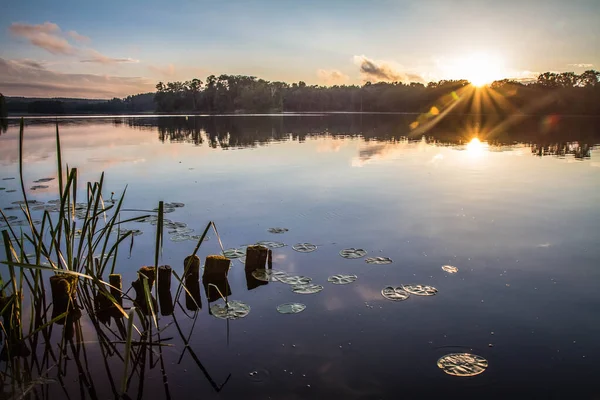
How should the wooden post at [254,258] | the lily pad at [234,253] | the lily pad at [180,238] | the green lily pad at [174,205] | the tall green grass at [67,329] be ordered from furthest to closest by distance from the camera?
1. the green lily pad at [174,205]
2. the lily pad at [180,238]
3. the lily pad at [234,253]
4. the wooden post at [254,258]
5. the tall green grass at [67,329]

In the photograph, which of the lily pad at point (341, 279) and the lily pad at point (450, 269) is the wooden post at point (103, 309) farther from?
the lily pad at point (450, 269)

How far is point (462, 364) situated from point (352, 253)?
3132 millimetres

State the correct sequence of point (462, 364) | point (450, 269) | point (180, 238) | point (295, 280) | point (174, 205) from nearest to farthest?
point (462, 364)
point (295, 280)
point (450, 269)
point (180, 238)
point (174, 205)

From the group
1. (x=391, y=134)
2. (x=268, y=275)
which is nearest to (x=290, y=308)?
(x=268, y=275)

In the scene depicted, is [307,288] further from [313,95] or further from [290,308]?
[313,95]

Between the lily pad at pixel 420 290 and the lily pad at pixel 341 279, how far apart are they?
0.77 metres

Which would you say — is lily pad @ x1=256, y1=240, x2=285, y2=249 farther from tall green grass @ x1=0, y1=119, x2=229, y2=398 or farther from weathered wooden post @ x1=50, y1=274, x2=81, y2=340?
weathered wooden post @ x1=50, y1=274, x2=81, y2=340

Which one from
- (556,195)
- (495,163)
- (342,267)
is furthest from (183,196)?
(495,163)

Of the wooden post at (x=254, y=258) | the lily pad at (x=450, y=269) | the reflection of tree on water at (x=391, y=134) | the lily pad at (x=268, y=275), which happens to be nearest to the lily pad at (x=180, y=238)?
the wooden post at (x=254, y=258)

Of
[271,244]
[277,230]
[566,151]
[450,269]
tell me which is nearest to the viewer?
[450,269]

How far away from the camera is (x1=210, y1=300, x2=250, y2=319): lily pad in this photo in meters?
5.02

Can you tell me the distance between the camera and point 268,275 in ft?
20.1

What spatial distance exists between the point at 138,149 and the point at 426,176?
18847 mm

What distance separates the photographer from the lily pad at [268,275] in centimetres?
600
